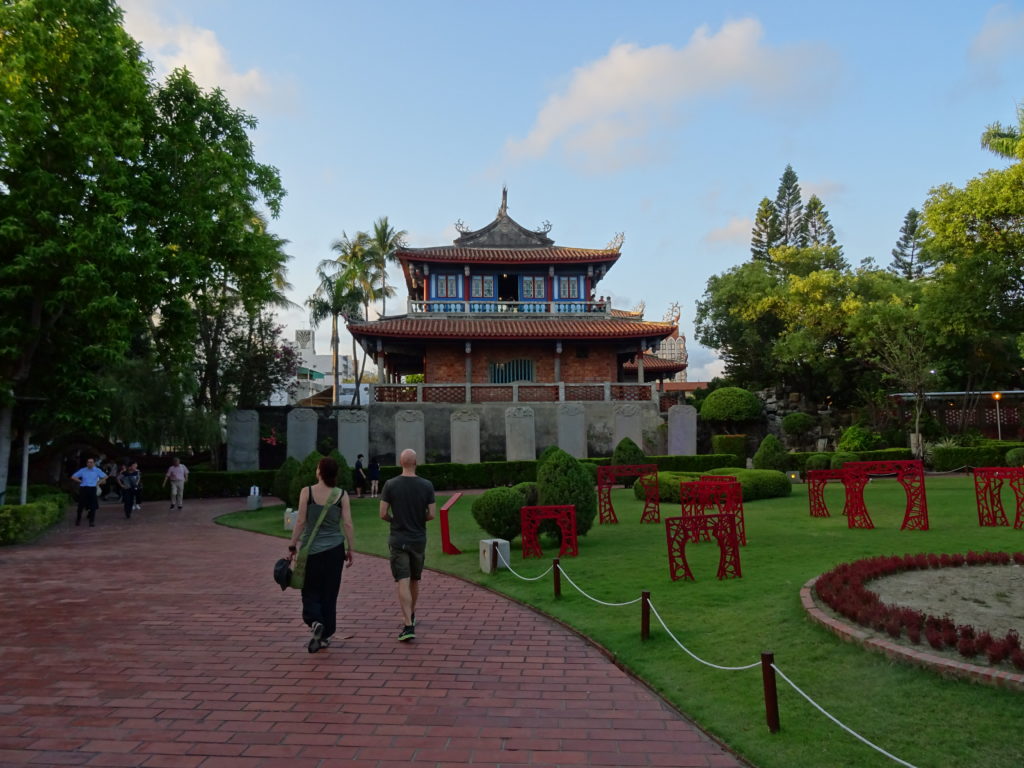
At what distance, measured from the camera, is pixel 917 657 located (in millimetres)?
4934

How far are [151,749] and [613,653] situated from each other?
139 inches

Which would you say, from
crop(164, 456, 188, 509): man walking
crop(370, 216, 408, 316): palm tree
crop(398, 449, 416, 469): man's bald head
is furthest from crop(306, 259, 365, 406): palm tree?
crop(398, 449, 416, 469): man's bald head

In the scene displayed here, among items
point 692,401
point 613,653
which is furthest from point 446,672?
point 692,401

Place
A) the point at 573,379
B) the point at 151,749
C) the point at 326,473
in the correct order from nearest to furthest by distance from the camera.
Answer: the point at 151,749 < the point at 326,473 < the point at 573,379

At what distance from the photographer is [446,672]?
568 centimetres

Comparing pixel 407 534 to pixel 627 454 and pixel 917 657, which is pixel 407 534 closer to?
pixel 917 657

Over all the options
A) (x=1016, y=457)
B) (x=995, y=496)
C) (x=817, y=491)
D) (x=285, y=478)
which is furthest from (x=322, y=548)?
(x=1016, y=457)

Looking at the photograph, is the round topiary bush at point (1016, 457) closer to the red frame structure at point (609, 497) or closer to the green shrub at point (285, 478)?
the red frame structure at point (609, 497)

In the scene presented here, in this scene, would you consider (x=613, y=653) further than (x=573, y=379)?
No

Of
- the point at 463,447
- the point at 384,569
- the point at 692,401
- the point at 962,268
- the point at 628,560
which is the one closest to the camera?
the point at 628,560

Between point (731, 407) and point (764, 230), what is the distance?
95.4 feet

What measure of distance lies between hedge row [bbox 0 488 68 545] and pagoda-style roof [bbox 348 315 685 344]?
48.8 ft

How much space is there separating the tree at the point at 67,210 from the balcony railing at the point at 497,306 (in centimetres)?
1661

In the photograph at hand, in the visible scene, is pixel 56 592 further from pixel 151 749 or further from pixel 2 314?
pixel 2 314
